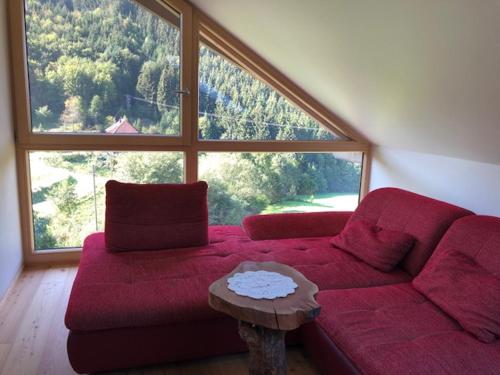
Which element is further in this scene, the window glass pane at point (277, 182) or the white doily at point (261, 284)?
the window glass pane at point (277, 182)

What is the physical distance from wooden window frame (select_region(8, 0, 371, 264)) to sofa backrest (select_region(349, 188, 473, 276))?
41.9 inches

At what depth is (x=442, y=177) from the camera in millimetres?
3189

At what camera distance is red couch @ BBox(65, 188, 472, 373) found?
80.7 inches

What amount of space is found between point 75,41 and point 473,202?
312 cm

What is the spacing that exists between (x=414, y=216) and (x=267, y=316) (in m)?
1.46

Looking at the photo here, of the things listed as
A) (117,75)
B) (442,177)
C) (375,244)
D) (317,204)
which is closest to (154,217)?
(117,75)

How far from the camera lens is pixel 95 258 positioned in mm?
2615

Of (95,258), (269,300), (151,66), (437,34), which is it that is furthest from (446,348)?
(151,66)

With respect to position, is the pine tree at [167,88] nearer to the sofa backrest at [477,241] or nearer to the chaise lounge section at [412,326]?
the chaise lounge section at [412,326]

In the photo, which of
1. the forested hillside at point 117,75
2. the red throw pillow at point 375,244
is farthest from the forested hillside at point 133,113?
the red throw pillow at point 375,244

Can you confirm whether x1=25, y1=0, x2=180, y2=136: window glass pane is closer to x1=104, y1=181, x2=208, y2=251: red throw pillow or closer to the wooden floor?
x1=104, y1=181, x2=208, y2=251: red throw pillow

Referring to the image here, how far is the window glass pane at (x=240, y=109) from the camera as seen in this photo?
3594 millimetres

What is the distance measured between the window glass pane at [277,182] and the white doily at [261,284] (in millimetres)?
1781

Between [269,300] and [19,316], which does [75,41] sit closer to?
[19,316]
